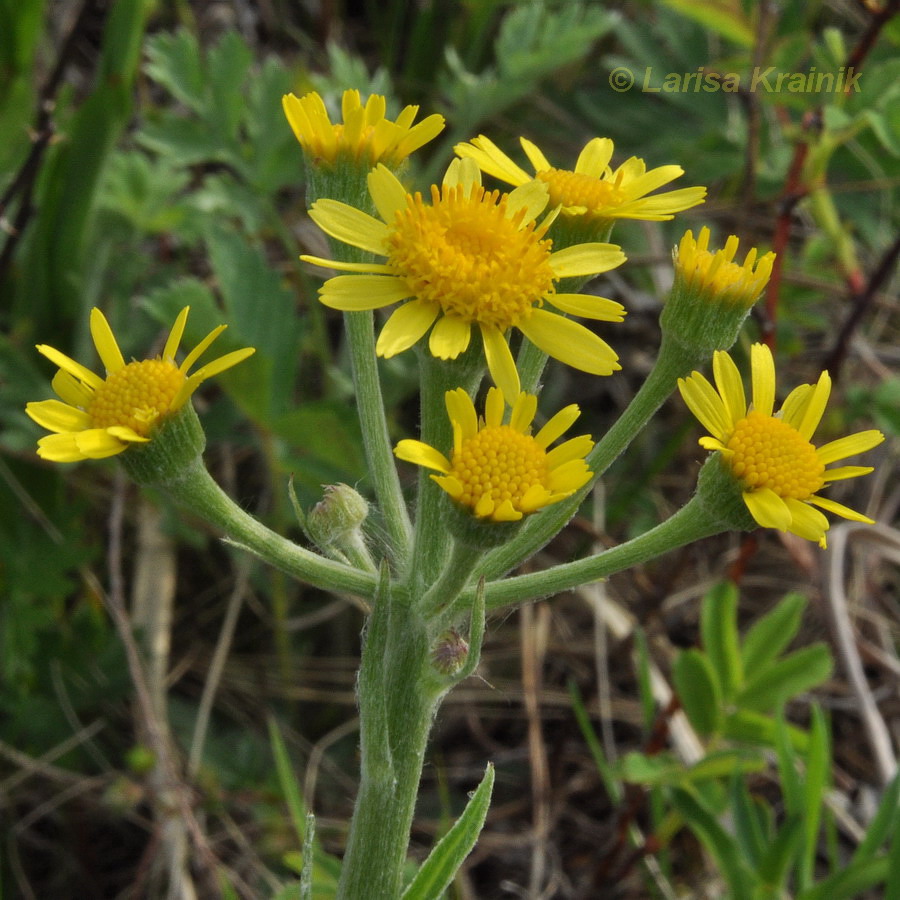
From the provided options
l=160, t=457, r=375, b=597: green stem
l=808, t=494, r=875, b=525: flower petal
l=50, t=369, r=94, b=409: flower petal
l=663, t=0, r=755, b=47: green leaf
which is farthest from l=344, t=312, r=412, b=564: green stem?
l=663, t=0, r=755, b=47: green leaf

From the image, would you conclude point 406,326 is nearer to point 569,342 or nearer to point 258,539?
point 569,342

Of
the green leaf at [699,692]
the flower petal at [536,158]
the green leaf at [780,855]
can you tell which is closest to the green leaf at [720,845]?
the green leaf at [780,855]

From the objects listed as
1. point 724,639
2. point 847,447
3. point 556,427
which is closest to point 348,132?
point 556,427

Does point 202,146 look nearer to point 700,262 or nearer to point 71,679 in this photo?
point 71,679

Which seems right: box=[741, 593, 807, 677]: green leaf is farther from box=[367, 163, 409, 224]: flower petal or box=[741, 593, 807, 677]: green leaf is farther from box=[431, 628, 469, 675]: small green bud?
box=[367, 163, 409, 224]: flower petal

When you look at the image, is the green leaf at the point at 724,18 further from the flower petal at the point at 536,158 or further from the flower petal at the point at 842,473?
the flower petal at the point at 842,473

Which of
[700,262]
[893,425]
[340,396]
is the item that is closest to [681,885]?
[893,425]
